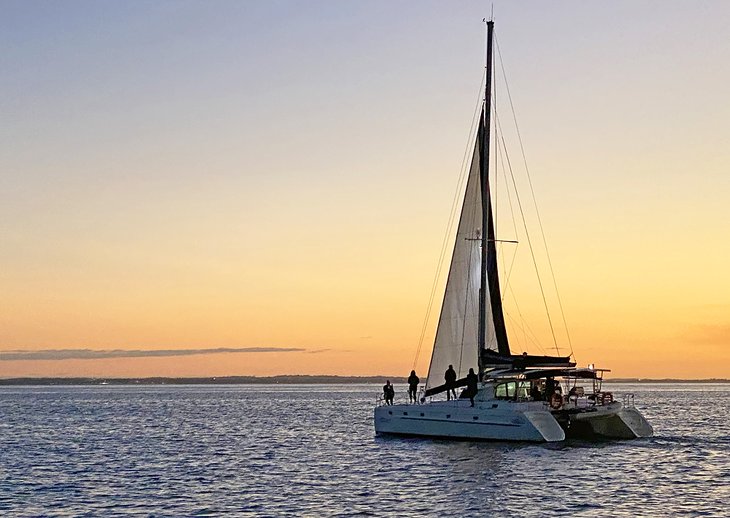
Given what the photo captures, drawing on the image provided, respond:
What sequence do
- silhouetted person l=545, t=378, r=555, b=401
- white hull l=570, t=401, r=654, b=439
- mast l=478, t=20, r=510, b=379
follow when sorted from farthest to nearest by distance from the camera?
mast l=478, t=20, r=510, b=379 → white hull l=570, t=401, r=654, b=439 → silhouetted person l=545, t=378, r=555, b=401

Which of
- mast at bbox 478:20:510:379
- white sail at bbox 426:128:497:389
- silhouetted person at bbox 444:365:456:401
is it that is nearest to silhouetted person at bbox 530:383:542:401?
mast at bbox 478:20:510:379

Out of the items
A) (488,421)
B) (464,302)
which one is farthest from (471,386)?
(464,302)

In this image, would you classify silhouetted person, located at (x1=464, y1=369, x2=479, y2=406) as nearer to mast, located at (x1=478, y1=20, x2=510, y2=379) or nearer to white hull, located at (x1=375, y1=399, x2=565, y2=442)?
white hull, located at (x1=375, y1=399, x2=565, y2=442)

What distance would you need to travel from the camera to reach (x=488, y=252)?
156 feet

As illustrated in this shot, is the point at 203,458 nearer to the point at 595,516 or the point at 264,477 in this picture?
the point at 264,477

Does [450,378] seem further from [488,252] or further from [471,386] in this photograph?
[488,252]

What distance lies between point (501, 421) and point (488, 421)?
0.61 m

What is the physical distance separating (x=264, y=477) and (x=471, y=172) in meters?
19.0

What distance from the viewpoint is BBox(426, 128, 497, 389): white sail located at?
46844 mm

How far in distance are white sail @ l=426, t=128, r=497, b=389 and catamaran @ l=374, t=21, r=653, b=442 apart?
5 cm

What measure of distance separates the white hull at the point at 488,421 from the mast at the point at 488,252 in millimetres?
4270

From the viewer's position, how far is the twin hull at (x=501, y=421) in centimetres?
4147

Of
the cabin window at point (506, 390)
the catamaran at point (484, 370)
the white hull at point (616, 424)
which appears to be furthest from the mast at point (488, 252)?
the white hull at point (616, 424)

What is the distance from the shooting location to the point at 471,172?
4806 centimetres
